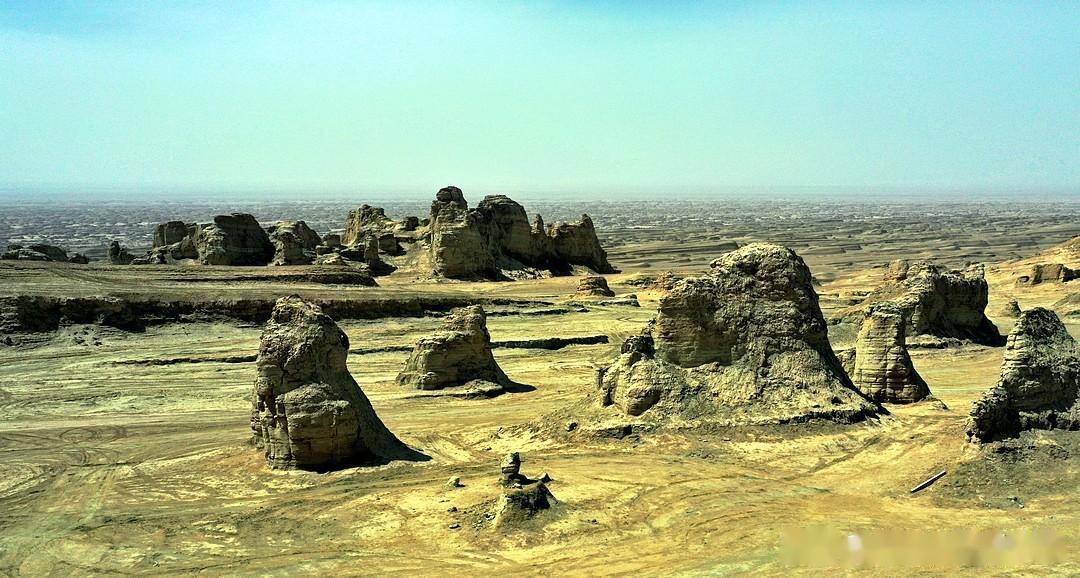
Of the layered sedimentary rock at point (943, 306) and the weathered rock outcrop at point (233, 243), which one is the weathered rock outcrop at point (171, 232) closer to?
the weathered rock outcrop at point (233, 243)

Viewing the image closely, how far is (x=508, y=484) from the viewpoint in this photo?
50.6 feet

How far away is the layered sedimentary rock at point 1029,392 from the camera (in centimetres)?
1628

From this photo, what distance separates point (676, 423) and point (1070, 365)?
7311 millimetres

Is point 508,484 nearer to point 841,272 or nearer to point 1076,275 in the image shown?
point 1076,275

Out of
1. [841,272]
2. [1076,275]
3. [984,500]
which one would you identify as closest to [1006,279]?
[1076,275]

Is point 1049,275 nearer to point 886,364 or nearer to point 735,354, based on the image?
point 886,364

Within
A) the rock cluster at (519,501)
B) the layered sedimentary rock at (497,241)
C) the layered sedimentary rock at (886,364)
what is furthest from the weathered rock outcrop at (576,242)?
the rock cluster at (519,501)

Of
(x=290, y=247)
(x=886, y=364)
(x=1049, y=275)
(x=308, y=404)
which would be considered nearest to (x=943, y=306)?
(x=886, y=364)

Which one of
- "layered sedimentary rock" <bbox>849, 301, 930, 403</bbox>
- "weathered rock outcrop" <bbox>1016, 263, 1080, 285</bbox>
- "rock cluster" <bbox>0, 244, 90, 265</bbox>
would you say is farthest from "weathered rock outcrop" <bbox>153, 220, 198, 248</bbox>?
"layered sedimentary rock" <bbox>849, 301, 930, 403</bbox>

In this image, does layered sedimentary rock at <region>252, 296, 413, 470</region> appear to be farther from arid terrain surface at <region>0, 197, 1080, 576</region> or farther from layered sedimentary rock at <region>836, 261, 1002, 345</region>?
layered sedimentary rock at <region>836, 261, 1002, 345</region>

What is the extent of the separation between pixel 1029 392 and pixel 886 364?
6.41 meters

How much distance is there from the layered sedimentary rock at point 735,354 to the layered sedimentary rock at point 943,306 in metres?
11.4

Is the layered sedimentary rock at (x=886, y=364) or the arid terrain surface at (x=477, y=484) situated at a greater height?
the layered sedimentary rock at (x=886, y=364)

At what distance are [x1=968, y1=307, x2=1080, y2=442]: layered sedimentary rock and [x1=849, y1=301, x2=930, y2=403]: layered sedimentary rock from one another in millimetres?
5735
